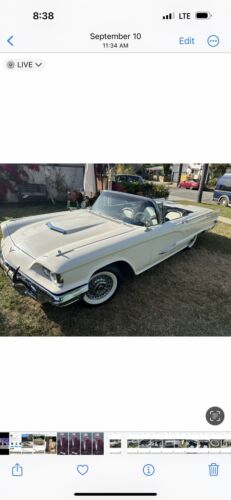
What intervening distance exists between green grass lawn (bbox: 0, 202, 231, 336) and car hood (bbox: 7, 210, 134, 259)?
709mm

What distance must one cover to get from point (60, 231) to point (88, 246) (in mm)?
595

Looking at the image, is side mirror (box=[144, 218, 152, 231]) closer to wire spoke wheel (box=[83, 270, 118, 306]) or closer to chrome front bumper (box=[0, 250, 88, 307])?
wire spoke wheel (box=[83, 270, 118, 306])

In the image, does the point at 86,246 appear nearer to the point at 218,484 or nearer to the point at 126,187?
the point at 218,484

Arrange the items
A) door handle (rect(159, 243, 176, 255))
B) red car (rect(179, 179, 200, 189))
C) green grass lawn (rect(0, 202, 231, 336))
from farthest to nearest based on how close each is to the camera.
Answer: red car (rect(179, 179, 200, 189)) → door handle (rect(159, 243, 176, 255)) → green grass lawn (rect(0, 202, 231, 336))

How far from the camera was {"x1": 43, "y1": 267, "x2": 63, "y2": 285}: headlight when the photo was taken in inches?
73.2

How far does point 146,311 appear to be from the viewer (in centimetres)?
242

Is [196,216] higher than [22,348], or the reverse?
[196,216]

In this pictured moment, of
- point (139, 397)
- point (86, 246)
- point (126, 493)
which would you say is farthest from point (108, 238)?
point (126, 493)

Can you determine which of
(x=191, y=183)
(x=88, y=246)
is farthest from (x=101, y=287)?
(x=191, y=183)
